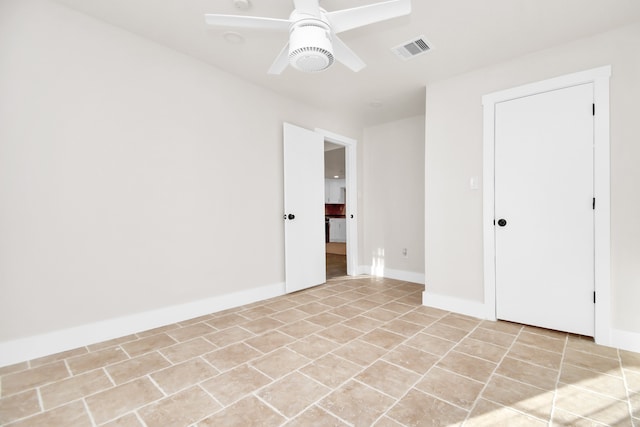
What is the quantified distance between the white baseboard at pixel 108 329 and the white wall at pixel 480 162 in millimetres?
2315

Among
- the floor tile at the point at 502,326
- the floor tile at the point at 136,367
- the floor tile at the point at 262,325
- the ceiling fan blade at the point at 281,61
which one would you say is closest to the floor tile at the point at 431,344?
the floor tile at the point at 502,326

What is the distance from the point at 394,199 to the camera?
469cm

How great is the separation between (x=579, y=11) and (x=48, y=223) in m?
4.15

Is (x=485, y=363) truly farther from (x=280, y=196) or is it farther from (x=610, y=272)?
(x=280, y=196)

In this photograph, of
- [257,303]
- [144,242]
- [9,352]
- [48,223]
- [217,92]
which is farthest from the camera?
[257,303]

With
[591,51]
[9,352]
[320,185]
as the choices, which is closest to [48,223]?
[9,352]

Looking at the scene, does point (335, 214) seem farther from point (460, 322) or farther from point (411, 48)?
point (411, 48)

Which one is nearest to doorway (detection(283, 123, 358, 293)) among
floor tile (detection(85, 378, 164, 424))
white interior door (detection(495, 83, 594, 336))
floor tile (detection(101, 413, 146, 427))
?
floor tile (detection(85, 378, 164, 424))

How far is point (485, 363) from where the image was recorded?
200 cm

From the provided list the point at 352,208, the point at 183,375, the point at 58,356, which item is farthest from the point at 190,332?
the point at 352,208

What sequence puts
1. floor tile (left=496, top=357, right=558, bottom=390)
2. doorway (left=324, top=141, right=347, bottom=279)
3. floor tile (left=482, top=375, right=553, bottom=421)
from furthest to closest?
doorway (left=324, top=141, right=347, bottom=279), floor tile (left=496, top=357, right=558, bottom=390), floor tile (left=482, top=375, right=553, bottom=421)

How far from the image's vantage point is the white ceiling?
6.81ft

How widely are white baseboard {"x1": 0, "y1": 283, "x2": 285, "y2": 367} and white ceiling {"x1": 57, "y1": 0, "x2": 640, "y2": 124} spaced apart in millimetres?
2414

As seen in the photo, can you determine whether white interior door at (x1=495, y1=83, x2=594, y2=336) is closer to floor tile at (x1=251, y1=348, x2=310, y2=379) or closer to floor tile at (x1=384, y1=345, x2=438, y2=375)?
floor tile at (x1=384, y1=345, x2=438, y2=375)
